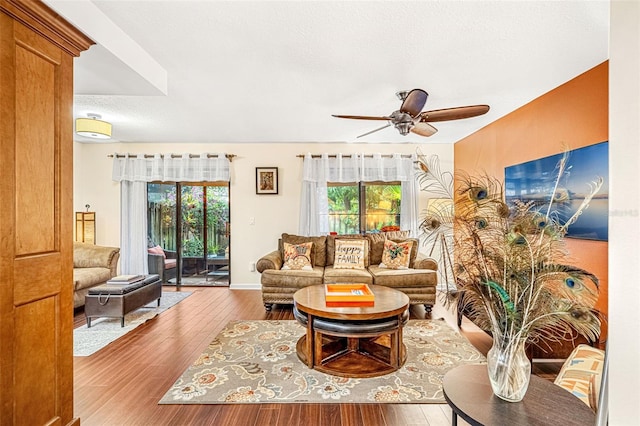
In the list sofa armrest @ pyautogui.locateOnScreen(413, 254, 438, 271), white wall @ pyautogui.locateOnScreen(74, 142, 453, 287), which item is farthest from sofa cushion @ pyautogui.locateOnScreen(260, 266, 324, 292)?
white wall @ pyautogui.locateOnScreen(74, 142, 453, 287)

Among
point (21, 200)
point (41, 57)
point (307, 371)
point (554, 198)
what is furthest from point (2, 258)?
point (554, 198)

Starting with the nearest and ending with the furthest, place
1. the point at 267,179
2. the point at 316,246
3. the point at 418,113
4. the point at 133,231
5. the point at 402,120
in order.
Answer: the point at 418,113, the point at 402,120, the point at 316,246, the point at 133,231, the point at 267,179

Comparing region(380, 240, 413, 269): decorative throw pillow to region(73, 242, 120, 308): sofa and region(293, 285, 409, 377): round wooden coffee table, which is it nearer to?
region(293, 285, 409, 377): round wooden coffee table

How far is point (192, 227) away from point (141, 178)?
46.2 inches

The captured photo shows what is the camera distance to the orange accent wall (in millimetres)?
2504

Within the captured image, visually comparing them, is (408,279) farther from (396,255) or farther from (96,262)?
(96,262)

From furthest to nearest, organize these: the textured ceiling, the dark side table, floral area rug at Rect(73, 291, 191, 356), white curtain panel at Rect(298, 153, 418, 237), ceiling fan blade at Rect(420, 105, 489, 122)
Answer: white curtain panel at Rect(298, 153, 418, 237) → floral area rug at Rect(73, 291, 191, 356) → ceiling fan blade at Rect(420, 105, 489, 122) → the textured ceiling → the dark side table

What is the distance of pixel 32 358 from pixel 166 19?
2039 mm

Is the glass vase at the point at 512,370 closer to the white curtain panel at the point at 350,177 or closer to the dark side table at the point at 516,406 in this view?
the dark side table at the point at 516,406

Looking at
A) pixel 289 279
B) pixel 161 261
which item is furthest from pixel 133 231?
pixel 289 279

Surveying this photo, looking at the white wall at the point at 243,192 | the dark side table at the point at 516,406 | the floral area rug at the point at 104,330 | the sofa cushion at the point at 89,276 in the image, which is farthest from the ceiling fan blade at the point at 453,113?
the sofa cushion at the point at 89,276

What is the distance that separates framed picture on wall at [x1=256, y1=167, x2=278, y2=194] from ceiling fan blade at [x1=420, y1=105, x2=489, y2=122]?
119 inches

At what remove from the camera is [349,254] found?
450cm

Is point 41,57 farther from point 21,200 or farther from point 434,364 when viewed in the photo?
point 434,364
